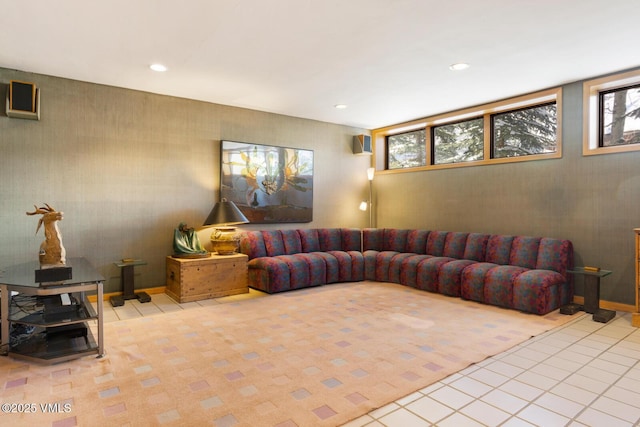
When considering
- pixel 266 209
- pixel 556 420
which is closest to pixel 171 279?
pixel 266 209

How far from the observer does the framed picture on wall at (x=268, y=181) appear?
218 inches

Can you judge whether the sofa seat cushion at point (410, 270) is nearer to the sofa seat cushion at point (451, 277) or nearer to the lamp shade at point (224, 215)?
the sofa seat cushion at point (451, 277)

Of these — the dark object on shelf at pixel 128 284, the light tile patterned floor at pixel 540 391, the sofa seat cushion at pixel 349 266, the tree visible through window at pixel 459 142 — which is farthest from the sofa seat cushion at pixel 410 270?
the dark object on shelf at pixel 128 284

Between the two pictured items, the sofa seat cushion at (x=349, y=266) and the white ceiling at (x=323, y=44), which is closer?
the white ceiling at (x=323, y=44)

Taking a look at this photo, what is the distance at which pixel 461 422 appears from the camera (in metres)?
2.03

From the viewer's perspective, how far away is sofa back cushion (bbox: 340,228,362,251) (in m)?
6.25

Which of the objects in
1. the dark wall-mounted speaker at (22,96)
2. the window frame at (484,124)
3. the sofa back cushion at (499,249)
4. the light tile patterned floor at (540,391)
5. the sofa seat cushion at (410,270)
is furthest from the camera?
the sofa seat cushion at (410,270)

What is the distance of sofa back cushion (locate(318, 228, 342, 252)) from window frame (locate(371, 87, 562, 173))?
5.55 ft

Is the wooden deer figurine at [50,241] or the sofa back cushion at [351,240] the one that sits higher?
the wooden deer figurine at [50,241]

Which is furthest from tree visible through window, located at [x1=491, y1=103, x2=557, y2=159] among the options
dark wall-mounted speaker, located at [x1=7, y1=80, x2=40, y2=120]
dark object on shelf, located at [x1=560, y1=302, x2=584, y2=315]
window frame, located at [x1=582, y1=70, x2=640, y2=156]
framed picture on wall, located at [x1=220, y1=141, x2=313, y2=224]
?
dark wall-mounted speaker, located at [x1=7, y1=80, x2=40, y2=120]

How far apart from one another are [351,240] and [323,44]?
11.5 feet

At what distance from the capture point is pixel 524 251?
15.2 ft

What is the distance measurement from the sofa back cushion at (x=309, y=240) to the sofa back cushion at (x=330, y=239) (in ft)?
0.28

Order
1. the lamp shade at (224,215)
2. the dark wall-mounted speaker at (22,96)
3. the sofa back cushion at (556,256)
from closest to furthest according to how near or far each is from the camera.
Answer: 1. the dark wall-mounted speaker at (22,96)
2. the sofa back cushion at (556,256)
3. the lamp shade at (224,215)
